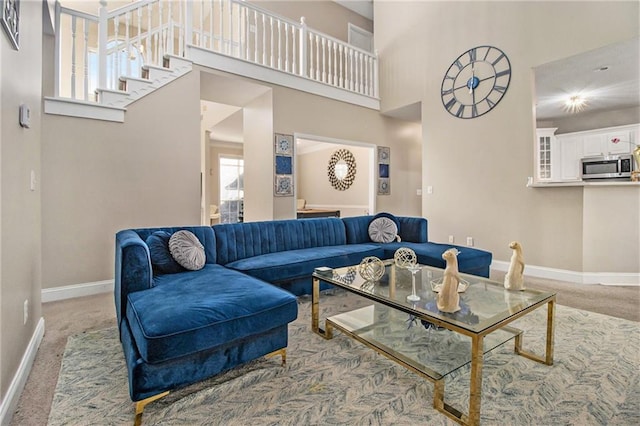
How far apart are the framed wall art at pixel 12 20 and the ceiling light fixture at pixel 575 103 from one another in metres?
6.63

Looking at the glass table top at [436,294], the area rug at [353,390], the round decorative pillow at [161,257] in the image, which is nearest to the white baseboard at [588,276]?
the area rug at [353,390]

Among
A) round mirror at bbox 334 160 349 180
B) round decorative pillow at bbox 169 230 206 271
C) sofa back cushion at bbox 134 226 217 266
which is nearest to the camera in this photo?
round decorative pillow at bbox 169 230 206 271

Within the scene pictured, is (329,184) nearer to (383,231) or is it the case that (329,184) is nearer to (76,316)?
(383,231)

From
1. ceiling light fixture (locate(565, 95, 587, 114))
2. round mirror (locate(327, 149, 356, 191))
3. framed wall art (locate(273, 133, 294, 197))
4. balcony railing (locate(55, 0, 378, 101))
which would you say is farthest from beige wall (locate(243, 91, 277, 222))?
ceiling light fixture (locate(565, 95, 587, 114))

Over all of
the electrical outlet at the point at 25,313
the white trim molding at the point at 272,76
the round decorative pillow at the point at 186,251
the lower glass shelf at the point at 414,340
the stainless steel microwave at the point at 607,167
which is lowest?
the lower glass shelf at the point at 414,340

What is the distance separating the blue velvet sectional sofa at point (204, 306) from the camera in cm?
139

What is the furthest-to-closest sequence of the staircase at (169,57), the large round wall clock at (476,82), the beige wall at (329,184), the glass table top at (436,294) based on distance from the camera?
the beige wall at (329,184), the large round wall clock at (476,82), the staircase at (169,57), the glass table top at (436,294)

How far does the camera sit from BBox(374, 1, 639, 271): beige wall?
3646 millimetres

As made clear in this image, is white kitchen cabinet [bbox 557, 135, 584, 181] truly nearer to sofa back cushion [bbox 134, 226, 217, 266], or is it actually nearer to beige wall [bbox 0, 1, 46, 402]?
sofa back cushion [bbox 134, 226, 217, 266]

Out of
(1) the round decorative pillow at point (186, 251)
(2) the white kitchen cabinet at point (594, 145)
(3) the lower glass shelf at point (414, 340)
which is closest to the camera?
(3) the lower glass shelf at point (414, 340)

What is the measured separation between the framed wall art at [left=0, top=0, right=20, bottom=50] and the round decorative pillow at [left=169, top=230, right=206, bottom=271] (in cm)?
140

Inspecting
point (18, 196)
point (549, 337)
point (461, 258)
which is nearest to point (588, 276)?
point (461, 258)

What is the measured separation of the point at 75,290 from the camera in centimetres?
324

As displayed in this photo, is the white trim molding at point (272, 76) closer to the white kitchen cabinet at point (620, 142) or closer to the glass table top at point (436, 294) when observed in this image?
the glass table top at point (436, 294)
